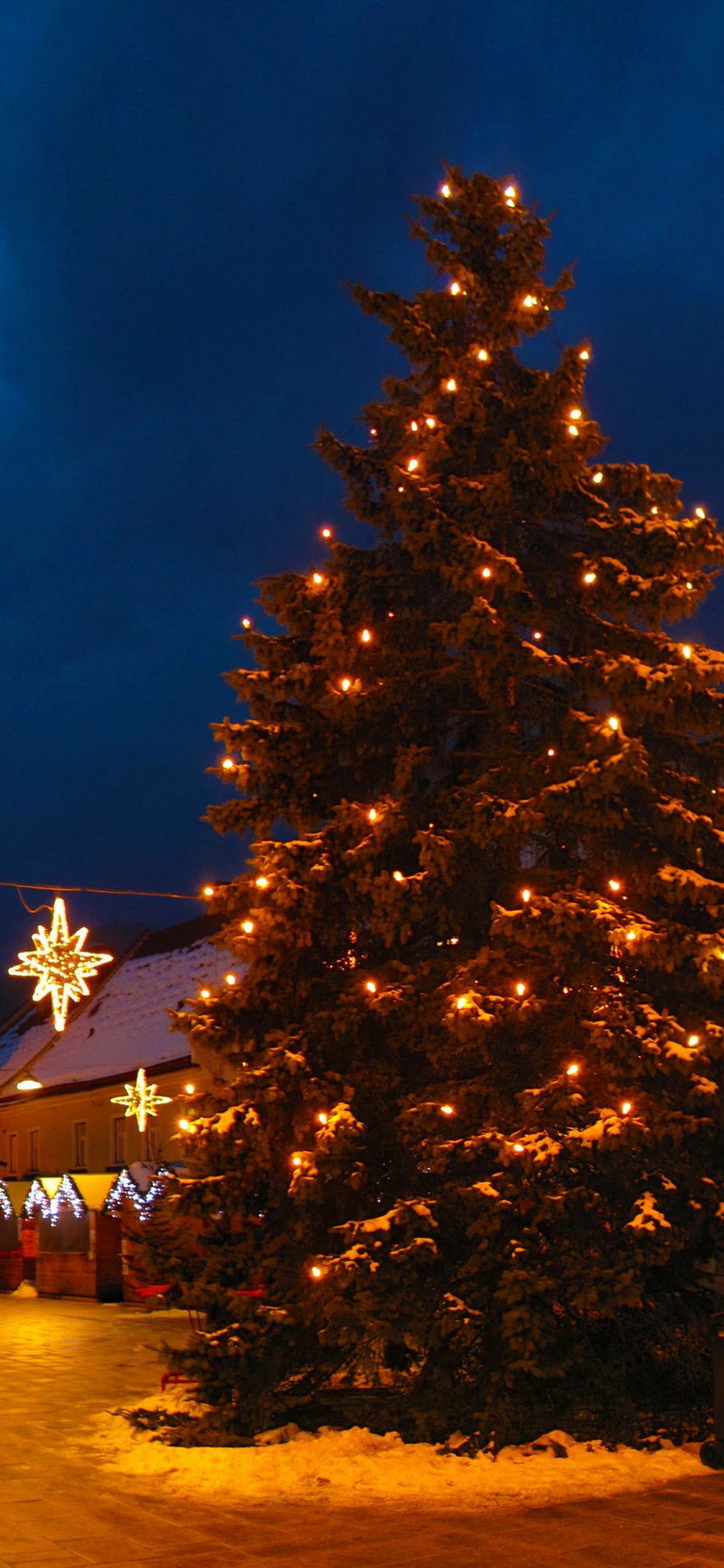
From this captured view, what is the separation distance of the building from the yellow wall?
0.03 m

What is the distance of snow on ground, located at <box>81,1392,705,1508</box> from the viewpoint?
893 centimetres

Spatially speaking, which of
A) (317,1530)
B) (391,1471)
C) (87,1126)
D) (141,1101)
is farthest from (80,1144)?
(317,1530)

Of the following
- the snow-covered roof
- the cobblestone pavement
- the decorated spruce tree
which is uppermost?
the snow-covered roof

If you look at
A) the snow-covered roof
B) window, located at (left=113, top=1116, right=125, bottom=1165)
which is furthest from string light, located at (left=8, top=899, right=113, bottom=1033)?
window, located at (left=113, top=1116, right=125, bottom=1165)

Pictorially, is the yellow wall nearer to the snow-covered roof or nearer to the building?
the building

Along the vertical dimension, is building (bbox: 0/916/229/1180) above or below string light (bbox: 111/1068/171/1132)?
above

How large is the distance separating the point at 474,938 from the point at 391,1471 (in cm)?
425

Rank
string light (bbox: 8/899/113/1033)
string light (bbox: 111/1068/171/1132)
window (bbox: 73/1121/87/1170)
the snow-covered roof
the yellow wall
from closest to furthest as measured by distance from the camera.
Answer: string light (bbox: 8/899/113/1033) → string light (bbox: 111/1068/171/1132) → the yellow wall → the snow-covered roof → window (bbox: 73/1121/87/1170)

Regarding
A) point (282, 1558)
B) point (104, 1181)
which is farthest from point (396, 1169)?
point (104, 1181)

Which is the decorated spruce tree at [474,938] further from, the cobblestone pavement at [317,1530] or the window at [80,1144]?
the window at [80,1144]

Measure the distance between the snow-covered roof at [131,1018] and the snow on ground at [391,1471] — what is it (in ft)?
60.6

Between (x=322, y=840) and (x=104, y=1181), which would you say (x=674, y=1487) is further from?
(x=104, y=1181)

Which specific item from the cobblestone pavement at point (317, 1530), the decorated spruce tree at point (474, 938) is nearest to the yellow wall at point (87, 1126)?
the decorated spruce tree at point (474, 938)

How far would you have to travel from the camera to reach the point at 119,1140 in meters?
31.4
